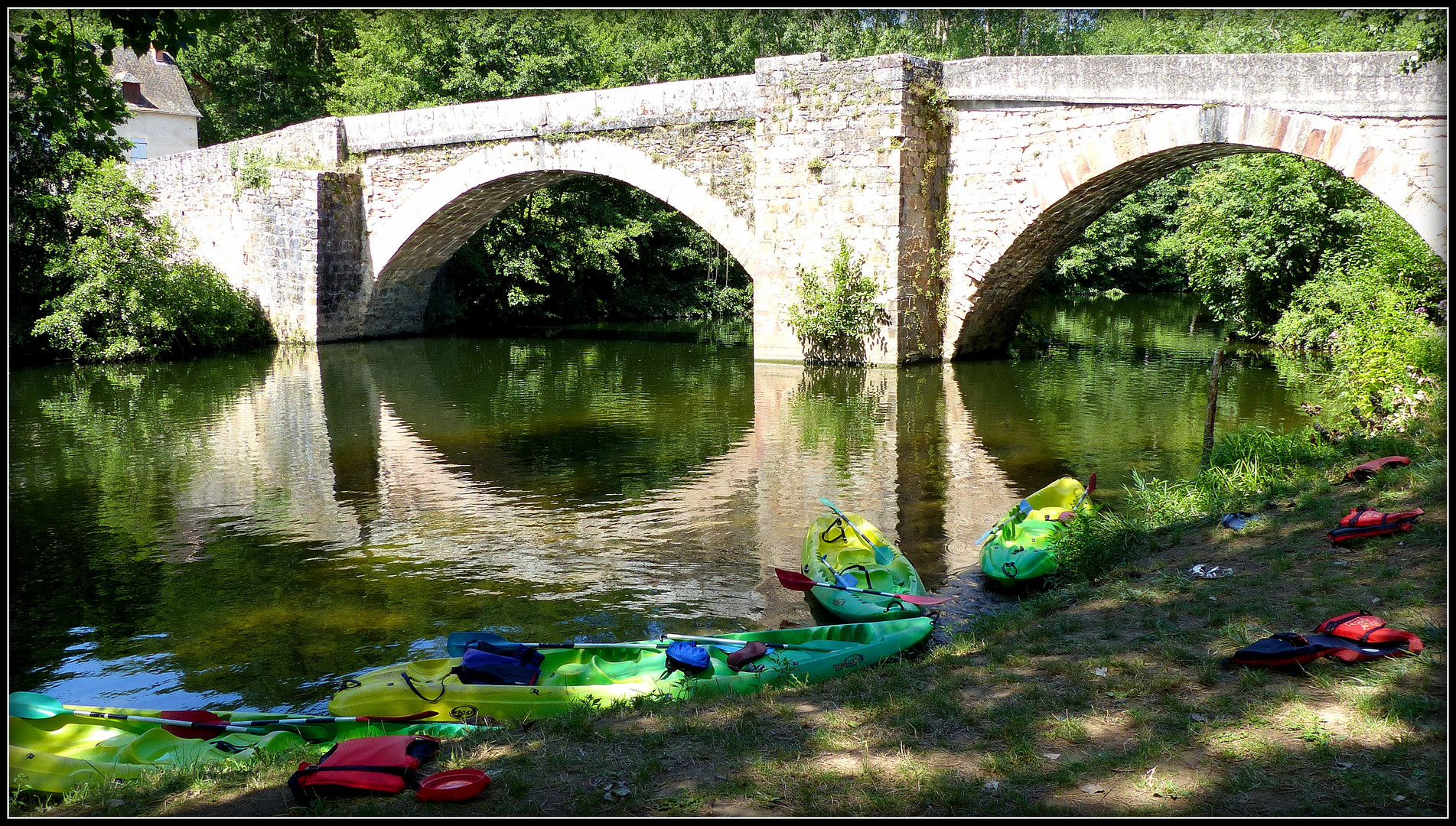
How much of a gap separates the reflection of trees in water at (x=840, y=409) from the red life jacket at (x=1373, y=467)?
2.87 metres

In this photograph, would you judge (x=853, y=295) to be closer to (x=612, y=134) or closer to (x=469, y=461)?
(x=612, y=134)

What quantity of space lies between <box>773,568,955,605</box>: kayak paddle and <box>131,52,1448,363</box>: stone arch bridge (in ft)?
20.3

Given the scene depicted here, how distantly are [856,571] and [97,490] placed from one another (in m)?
5.15

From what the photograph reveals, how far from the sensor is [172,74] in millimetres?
29219

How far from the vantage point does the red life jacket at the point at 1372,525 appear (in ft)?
13.0

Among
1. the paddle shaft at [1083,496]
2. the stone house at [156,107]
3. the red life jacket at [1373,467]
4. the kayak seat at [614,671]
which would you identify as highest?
the stone house at [156,107]

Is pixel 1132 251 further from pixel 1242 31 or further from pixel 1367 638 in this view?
pixel 1367 638

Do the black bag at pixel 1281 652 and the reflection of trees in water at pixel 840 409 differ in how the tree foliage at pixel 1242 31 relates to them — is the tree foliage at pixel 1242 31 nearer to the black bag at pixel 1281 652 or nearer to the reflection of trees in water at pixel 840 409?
the reflection of trees in water at pixel 840 409

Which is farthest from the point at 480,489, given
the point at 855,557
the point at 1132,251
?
the point at 1132,251

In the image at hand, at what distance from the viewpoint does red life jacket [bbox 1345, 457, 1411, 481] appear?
488 centimetres

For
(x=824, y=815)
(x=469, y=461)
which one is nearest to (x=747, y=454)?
(x=469, y=461)

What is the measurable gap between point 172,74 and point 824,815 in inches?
1292

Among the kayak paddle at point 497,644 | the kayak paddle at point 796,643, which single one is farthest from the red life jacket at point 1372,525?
the kayak paddle at point 497,644

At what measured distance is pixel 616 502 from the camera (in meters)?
6.35
